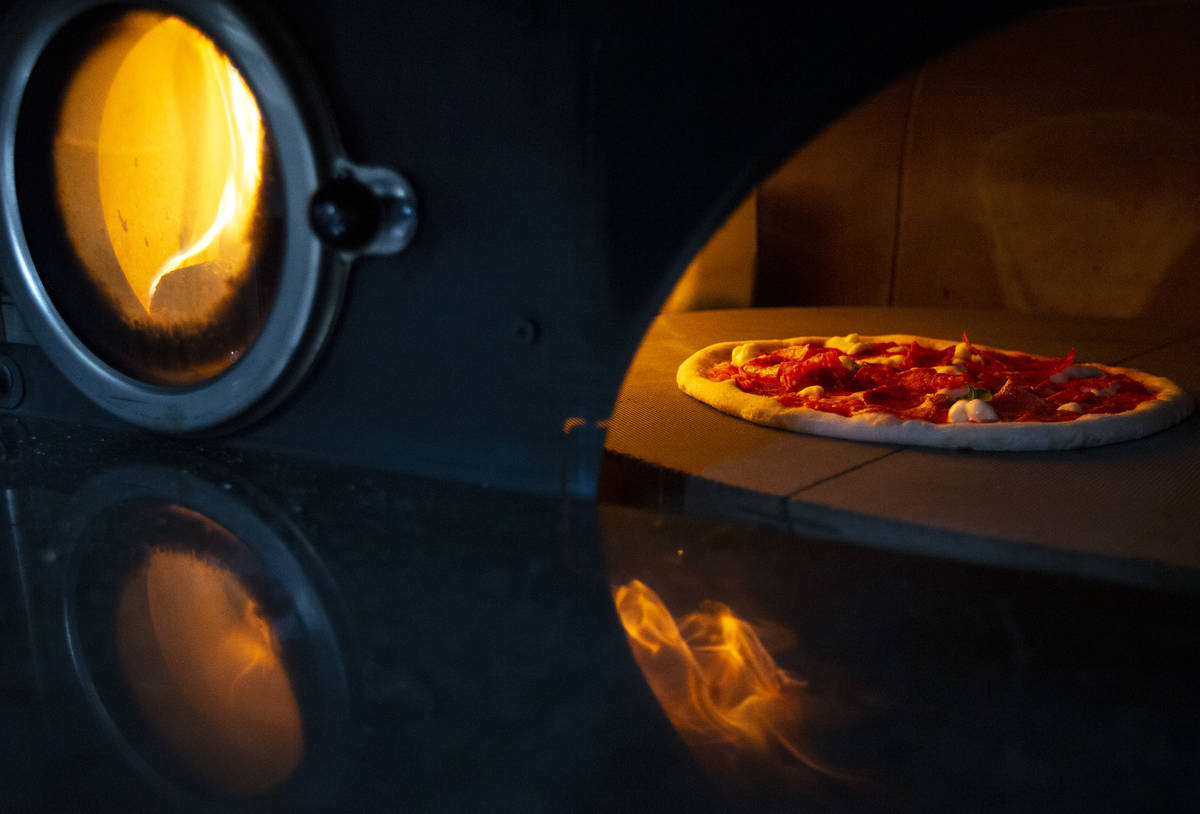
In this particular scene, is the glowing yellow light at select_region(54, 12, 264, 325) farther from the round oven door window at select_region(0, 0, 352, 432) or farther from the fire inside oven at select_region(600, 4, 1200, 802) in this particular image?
the fire inside oven at select_region(600, 4, 1200, 802)

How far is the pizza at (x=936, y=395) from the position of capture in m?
1.84

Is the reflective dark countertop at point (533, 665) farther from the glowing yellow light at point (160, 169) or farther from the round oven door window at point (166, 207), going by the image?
the glowing yellow light at point (160, 169)

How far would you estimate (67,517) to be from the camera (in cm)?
146

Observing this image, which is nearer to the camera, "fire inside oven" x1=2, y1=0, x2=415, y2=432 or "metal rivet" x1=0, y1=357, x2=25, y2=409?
"fire inside oven" x1=2, y1=0, x2=415, y2=432

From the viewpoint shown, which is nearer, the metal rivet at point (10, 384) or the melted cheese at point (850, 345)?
the metal rivet at point (10, 384)

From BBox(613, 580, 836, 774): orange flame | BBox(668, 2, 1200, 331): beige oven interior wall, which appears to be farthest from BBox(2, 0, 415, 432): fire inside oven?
BBox(668, 2, 1200, 331): beige oven interior wall

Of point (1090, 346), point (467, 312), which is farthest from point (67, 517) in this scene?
point (1090, 346)

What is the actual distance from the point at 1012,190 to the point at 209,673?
3.43 m

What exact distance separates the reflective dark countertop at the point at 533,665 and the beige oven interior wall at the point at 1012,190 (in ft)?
7.35

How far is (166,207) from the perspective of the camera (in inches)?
68.1

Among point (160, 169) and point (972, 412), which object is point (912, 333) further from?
point (160, 169)

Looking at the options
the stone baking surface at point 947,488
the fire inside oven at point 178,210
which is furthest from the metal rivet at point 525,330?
the stone baking surface at point 947,488

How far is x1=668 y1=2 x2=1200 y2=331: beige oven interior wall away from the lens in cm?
→ 341

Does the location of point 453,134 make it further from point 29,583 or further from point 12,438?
point 12,438
